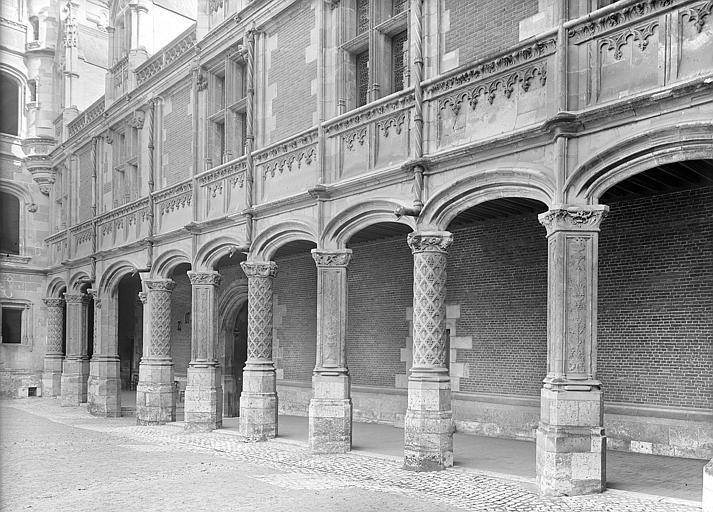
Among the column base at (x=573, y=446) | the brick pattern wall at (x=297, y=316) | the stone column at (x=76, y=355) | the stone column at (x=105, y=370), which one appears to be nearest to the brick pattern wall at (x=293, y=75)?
the brick pattern wall at (x=297, y=316)

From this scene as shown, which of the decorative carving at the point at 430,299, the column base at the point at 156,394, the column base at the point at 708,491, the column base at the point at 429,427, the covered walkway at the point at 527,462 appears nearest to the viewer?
the column base at the point at 708,491

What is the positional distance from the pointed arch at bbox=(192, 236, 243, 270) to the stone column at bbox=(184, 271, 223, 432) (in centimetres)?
19

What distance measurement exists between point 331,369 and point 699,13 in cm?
777

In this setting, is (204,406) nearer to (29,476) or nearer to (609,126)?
(29,476)

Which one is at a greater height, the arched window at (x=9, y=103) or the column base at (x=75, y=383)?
the arched window at (x=9, y=103)

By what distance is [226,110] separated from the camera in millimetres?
16719

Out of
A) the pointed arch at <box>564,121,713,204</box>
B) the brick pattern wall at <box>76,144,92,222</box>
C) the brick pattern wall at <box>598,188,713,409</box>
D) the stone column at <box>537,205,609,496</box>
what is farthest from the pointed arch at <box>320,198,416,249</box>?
the brick pattern wall at <box>76,144,92,222</box>

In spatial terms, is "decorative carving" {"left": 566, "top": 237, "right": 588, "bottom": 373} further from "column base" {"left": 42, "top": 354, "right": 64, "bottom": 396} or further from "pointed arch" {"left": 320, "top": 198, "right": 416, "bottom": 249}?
"column base" {"left": 42, "top": 354, "right": 64, "bottom": 396}

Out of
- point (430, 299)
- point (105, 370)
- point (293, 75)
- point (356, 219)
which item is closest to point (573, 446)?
point (430, 299)

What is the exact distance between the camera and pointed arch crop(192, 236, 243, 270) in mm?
16156

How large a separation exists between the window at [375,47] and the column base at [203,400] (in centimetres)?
701

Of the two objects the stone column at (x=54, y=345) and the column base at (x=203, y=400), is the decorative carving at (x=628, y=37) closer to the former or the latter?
the column base at (x=203, y=400)

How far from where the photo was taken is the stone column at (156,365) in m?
18.1

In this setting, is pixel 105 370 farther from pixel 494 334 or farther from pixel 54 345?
pixel 494 334
